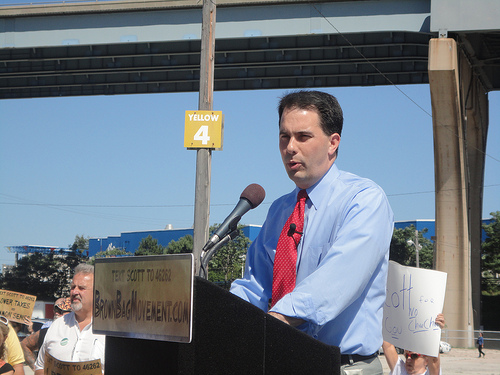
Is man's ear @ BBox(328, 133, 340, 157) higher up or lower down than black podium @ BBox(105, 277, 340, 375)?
higher up

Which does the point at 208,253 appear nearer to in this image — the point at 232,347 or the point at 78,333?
the point at 78,333

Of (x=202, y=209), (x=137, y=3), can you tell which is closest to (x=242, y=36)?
(x=137, y=3)

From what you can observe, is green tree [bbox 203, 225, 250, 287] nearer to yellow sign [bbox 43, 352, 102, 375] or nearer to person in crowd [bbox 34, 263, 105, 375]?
person in crowd [bbox 34, 263, 105, 375]

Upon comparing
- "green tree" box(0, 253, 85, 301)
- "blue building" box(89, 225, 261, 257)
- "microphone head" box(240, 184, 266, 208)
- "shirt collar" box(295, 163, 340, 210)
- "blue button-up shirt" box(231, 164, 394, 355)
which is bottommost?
"green tree" box(0, 253, 85, 301)

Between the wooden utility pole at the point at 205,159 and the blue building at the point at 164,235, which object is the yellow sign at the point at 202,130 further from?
the blue building at the point at 164,235

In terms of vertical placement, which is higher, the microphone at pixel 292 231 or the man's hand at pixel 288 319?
the microphone at pixel 292 231

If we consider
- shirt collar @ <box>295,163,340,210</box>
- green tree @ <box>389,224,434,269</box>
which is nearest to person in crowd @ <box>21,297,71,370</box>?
shirt collar @ <box>295,163,340,210</box>

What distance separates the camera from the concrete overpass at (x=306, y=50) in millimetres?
24953

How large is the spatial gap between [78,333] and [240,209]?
1904 mm

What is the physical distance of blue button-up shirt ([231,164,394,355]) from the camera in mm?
2469

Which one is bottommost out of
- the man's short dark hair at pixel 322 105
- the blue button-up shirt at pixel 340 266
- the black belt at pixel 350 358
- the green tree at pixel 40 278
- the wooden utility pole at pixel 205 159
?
the green tree at pixel 40 278

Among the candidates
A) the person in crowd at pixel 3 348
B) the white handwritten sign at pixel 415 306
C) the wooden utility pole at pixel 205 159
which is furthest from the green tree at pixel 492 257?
the white handwritten sign at pixel 415 306

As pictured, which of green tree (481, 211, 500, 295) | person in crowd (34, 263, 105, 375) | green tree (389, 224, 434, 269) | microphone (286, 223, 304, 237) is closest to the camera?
microphone (286, 223, 304, 237)

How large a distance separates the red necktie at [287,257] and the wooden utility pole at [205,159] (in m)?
6.43
